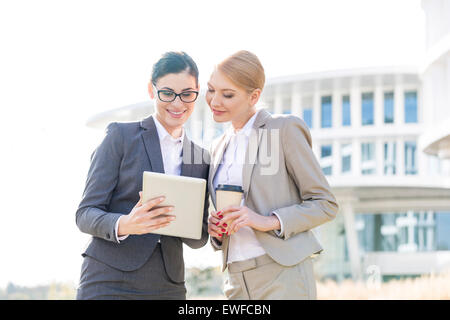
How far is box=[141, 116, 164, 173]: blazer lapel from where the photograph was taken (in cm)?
340

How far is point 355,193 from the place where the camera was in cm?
3444

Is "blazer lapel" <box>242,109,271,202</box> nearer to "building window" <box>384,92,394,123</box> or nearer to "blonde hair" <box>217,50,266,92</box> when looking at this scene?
"blonde hair" <box>217,50,266,92</box>

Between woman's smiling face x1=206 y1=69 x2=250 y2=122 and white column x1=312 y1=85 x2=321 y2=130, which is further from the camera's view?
white column x1=312 y1=85 x2=321 y2=130

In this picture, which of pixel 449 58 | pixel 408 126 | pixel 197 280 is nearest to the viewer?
pixel 449 58

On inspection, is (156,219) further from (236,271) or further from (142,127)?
(142,127)

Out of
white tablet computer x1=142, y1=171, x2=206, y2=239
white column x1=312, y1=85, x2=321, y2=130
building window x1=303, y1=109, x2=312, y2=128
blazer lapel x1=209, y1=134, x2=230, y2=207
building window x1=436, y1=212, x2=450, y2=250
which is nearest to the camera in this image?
white tablet computer x1=142, y1=171, x2=206, y2=239

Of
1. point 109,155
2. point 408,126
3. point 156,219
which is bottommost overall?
point 156,219

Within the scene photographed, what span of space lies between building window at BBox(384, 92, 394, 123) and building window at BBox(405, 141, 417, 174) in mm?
1600

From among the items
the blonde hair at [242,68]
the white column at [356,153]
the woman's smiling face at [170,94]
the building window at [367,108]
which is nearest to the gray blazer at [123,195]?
the woman's smiling face at [170,94]

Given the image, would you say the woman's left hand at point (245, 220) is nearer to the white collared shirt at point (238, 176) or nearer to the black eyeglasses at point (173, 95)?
the white collared shirt at point (238, 176)

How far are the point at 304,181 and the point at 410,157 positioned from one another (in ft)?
101

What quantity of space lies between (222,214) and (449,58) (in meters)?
20.3

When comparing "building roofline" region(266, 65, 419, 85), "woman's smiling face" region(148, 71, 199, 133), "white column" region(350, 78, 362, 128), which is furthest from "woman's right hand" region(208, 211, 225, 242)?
"white column" region(350, 78, 362, 128)
